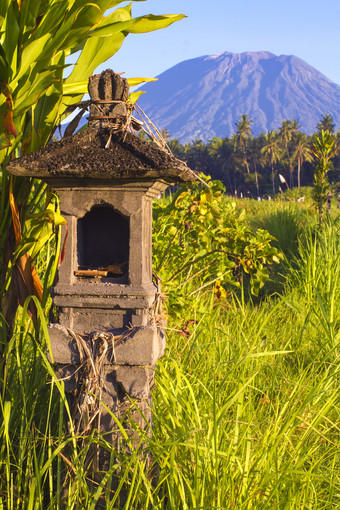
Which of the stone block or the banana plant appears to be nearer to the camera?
the stone block

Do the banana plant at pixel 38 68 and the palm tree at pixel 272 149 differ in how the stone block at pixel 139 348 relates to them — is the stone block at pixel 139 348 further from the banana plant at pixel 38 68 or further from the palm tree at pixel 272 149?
the palm tree at pixel 272 149

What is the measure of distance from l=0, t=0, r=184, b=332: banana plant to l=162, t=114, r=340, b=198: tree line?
203ft

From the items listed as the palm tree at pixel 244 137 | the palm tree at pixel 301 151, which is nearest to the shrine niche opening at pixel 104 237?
the palm tree at pixel 301 151

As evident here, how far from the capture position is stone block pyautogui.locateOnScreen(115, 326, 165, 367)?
2293 mm

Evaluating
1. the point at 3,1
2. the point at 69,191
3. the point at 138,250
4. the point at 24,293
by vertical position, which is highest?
the point at 3,1

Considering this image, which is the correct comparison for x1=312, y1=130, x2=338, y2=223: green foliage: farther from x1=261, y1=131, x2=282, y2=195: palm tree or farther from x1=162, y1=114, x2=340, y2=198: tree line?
x1=261, y1=131, x2=282, y2=195: palm tree

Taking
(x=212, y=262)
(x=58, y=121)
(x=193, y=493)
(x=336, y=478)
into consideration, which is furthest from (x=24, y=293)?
(x=212, y=262)

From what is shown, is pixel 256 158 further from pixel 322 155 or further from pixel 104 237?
pixel 104 237

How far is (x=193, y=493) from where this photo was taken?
1910 millimetres

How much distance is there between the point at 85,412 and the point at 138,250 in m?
0.79

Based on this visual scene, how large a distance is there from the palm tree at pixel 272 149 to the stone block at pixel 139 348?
2524 inches

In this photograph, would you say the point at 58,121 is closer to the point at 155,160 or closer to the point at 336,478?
the point at 155,160

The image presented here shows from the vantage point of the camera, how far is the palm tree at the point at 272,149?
66.5 meters

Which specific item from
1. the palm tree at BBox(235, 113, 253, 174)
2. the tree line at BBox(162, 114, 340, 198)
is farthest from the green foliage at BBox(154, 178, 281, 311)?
the palm tree at BBox(235, 113, 253, 174)
